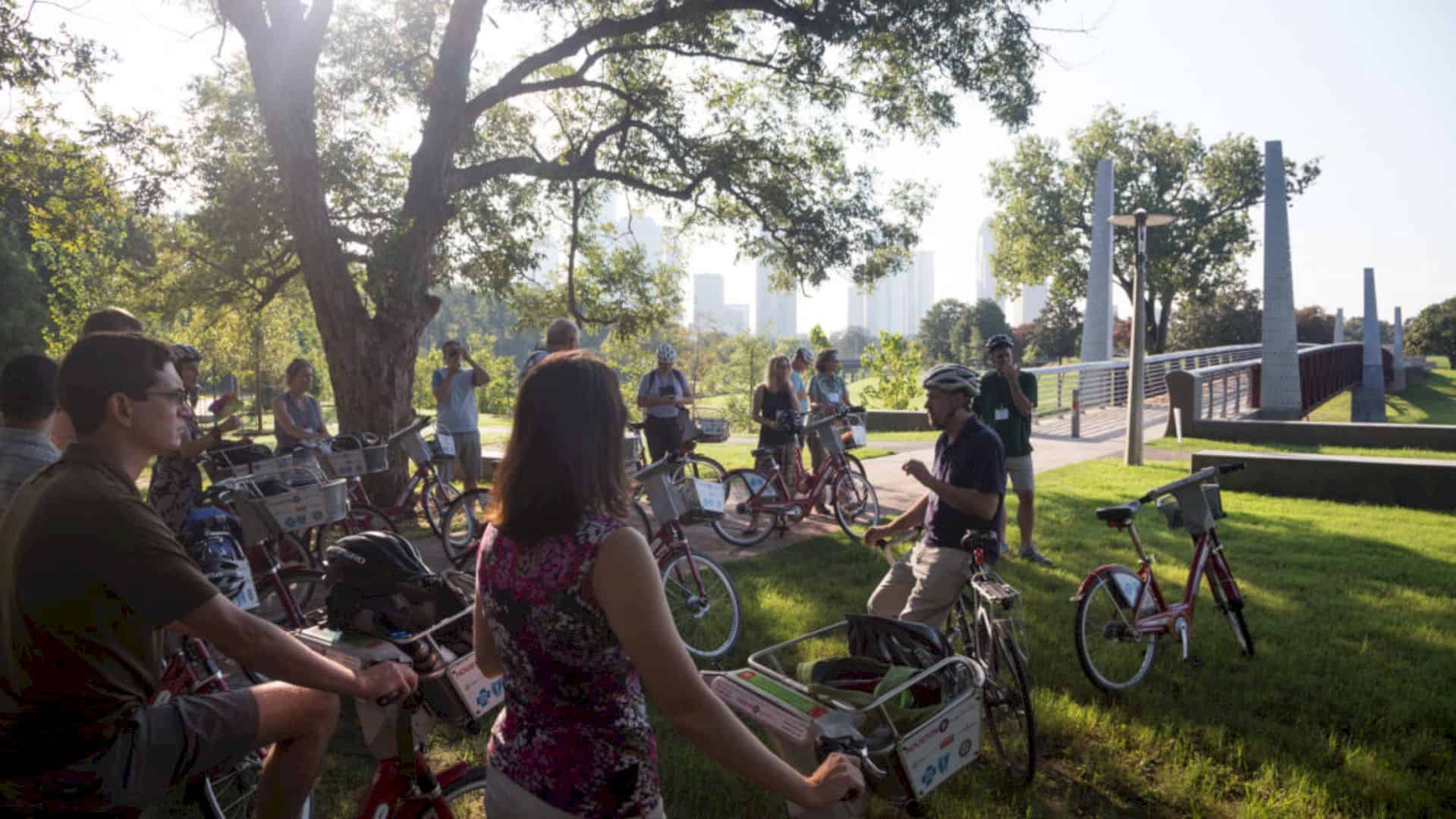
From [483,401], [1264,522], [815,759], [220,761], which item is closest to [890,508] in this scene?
[1264,522]

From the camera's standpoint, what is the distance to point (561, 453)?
163cm

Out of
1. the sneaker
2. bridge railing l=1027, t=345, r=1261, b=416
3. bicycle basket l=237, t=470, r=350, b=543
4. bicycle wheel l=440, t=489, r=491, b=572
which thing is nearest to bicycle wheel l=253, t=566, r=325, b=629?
bicycle basket l=237, t=470, r=350, b=543

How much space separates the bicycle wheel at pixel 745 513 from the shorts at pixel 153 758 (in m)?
6.52

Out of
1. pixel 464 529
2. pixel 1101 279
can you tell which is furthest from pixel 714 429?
pixel 1101 279

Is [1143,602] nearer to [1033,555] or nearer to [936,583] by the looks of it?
[936,583]

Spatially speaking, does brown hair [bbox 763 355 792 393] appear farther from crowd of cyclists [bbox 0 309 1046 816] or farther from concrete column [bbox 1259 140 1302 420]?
concrete column [bbox 1259 140 1302 420]

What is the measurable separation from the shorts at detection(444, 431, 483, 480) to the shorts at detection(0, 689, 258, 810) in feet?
22.6

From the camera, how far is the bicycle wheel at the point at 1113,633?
4664mm

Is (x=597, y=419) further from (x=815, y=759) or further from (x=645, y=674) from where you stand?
(x=815, y=759)

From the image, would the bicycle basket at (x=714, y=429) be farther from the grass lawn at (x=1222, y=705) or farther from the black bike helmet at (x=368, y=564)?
the black bike helmet at (x=368, y=564)

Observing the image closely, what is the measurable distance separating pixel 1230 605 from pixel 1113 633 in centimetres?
104

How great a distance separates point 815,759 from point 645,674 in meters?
1.02

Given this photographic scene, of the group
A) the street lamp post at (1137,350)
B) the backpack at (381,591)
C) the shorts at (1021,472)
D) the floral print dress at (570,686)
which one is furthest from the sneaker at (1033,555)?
the street lamp post at (1137,350)

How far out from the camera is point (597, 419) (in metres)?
1.67
